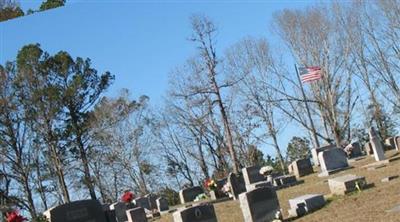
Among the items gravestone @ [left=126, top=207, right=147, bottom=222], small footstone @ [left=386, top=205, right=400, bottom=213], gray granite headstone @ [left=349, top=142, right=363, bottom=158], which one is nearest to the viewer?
small footstone @ [left=386, top=205, right=400, bottom=213]

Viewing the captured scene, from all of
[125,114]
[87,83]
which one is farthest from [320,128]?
[87,83]

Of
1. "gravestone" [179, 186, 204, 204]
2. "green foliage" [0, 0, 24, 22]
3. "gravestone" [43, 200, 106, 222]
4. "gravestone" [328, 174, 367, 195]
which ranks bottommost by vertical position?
"gravestone" [328, 174, 367, 195]

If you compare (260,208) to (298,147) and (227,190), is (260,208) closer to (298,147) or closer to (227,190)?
(227,190)

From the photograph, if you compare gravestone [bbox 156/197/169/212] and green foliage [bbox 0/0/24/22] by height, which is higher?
green foliage [bbox 0/0/24/22]

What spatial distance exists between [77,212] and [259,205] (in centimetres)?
297

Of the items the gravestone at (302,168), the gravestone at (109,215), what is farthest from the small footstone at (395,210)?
the gravestone at (302,168)

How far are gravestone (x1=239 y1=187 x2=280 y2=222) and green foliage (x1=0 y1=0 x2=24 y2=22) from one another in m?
5.83

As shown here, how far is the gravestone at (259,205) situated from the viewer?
981cm

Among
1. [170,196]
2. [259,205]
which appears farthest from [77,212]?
[170,196]

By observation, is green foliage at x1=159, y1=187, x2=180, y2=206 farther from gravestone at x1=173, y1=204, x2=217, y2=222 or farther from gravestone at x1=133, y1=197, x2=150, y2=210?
gravestone at x1=173, y1=204, x2=217, y2=222

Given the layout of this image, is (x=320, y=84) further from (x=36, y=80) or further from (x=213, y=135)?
(x=36, y=80)

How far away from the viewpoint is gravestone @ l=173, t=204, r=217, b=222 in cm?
948

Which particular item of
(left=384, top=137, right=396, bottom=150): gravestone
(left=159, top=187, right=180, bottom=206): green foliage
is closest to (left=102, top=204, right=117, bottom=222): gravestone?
(left=384, top=137, right=396, bottom=150): gravestone

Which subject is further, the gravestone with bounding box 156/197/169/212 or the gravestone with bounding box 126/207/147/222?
the gravestone with bounding box 156/197/169/212
